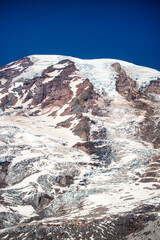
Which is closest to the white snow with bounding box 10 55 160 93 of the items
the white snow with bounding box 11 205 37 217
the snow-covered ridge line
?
the snow-covered ridge line

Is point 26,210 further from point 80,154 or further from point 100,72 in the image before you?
point 100,72

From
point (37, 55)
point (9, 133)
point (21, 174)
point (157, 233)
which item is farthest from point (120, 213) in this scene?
point (37, 55)

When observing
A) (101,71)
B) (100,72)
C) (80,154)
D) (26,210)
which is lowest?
(26,210)

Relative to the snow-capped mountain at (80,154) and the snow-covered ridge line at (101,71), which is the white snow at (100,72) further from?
the snow-capped mountain at (80,154)

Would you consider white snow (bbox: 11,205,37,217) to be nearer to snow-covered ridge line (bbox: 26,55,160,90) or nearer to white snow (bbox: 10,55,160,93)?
white snow (bbox: 10,55,160,93)

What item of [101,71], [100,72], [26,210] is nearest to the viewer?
[26,210]

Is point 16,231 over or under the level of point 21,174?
under

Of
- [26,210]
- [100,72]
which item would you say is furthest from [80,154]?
[100,72]

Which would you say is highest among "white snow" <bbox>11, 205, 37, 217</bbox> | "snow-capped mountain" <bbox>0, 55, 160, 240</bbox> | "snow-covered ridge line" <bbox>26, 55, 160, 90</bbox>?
"snow-covered ridge line" <bbox>26, 55, 160, 90</bbox>

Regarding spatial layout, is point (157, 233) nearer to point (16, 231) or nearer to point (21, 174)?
point (16, 231)
